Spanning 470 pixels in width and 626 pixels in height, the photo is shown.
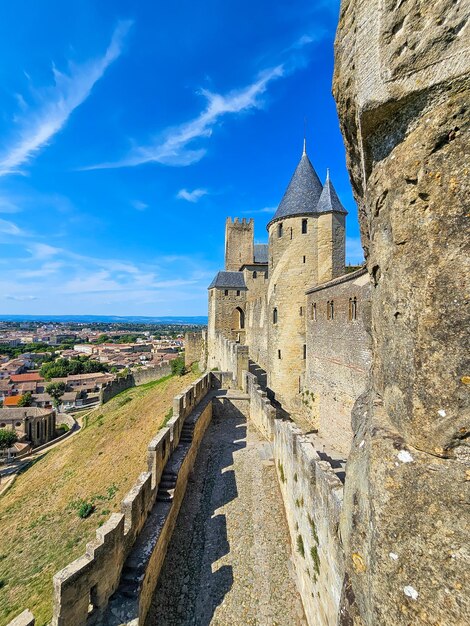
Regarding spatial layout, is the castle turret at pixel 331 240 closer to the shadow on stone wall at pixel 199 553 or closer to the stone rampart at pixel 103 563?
the shadow on stone wall at pixel 199 553

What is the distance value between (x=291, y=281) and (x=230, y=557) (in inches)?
490

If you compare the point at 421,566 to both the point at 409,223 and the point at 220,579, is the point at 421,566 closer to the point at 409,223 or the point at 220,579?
the point at 409,223

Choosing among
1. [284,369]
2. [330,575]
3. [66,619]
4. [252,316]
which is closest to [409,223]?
[330,575]

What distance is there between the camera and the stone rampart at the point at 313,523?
150 inches

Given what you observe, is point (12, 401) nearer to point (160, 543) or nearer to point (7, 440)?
point (7, 440)

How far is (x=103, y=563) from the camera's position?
14.9 feet

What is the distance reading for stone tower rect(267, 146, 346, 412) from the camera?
1578 centimetres

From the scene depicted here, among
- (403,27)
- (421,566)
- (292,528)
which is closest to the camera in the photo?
(421,566)

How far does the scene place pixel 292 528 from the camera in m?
6.14

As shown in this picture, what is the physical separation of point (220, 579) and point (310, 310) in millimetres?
11556

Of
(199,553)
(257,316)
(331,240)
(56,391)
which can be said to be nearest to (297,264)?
(331,240)

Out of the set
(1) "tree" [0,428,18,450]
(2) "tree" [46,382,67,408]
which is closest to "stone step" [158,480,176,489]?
(1) "tree" [0,428,18,450]

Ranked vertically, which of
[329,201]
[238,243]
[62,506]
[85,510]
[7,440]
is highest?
[238,243]

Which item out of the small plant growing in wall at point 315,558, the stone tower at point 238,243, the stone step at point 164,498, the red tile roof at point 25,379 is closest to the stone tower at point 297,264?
the stone step at point 164,498
